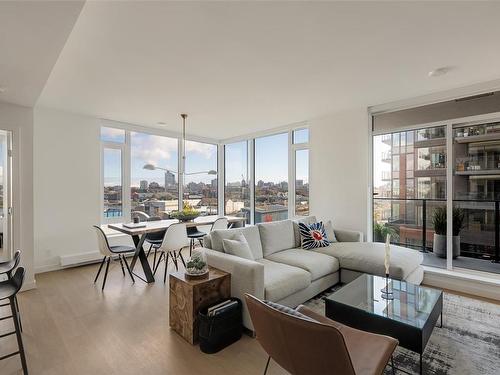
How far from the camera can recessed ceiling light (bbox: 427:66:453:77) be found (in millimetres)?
2863

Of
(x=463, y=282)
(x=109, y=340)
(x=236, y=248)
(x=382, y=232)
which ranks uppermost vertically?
(x=236, y=248)

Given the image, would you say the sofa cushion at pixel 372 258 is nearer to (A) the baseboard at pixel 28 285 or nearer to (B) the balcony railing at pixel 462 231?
(B) the balcony railing at pixel 462 231

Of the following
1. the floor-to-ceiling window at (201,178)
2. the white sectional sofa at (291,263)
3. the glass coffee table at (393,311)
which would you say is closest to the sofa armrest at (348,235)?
the white sectional sofa at (291,263)

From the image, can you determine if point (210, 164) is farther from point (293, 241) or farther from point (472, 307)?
point (472, 307)

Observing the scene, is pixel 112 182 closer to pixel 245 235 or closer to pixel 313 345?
pixel 245 235

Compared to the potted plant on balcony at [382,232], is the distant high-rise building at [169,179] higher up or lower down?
higher up

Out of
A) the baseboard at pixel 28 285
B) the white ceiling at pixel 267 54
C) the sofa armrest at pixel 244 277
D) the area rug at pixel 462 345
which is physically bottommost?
the area rug at pixel 462 345

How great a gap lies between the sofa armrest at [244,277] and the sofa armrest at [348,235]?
7.10ft

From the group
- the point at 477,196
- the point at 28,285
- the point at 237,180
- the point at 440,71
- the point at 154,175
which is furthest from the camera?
the point at 237,180

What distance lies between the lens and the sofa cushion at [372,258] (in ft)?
9.63

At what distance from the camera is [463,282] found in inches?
132

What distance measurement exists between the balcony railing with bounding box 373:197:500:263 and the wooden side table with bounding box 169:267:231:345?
298cm

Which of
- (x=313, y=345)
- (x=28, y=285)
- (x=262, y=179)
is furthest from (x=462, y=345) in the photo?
(x=28, y=285)

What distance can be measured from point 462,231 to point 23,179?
5.97 m
